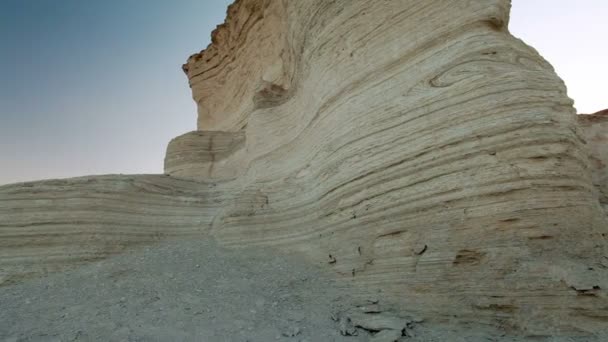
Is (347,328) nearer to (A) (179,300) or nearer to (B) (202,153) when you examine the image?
(A) (179,300)

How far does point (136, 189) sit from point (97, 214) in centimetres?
73

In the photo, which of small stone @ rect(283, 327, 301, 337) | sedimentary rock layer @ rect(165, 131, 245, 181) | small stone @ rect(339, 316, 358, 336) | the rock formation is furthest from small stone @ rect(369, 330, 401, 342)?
sedimentary rock layer @ rect(165, 131, 245, 181)

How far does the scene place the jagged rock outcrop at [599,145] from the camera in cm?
639

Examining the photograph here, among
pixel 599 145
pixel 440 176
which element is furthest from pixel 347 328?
pixel 599 145

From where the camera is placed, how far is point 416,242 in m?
3.80

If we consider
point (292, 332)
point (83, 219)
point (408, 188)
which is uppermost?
point (408, 188)

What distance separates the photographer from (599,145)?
7422mm

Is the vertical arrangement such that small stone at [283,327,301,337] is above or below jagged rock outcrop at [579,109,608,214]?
below

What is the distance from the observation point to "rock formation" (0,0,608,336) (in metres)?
3.33

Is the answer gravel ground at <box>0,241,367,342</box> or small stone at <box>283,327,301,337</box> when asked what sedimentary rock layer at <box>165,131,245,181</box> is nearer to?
gravel ground at <box>0,241,367,342</box>

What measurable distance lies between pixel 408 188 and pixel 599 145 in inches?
230

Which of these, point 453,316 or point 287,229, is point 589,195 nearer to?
point 453,316

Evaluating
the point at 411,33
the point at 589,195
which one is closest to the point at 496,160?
the point at 589,195

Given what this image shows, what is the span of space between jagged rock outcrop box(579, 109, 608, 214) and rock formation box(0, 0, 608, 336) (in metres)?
3.18
